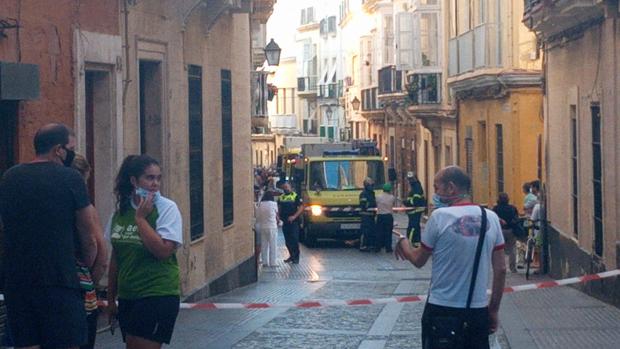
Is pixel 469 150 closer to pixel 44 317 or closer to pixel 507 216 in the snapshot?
pixel 507 216

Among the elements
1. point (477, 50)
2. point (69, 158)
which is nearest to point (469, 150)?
point (477, 50)

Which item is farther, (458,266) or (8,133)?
(8,133)

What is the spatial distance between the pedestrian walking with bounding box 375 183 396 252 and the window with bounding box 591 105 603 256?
35.9 ft

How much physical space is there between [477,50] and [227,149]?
1134 cm

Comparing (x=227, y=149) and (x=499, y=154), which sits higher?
(x=227, y=149)

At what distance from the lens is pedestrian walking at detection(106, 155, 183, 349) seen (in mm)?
6977

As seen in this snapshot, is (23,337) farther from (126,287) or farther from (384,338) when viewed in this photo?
(384,338)

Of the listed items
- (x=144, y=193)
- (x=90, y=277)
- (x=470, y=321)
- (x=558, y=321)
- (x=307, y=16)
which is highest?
(x=307, y=16)

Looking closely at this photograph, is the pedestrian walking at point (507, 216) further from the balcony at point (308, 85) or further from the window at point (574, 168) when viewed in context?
the balcony at point (308, 85)

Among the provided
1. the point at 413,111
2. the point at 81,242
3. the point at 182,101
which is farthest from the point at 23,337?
the point at 413,111

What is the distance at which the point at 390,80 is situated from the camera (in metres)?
47.8

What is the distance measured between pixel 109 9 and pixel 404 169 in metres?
38.4

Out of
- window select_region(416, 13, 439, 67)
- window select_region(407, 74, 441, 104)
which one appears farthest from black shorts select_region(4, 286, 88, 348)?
window select_region(416, 13, 439, 67)

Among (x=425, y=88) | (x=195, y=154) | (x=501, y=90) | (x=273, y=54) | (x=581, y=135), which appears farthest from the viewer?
(x=425, y=88)
